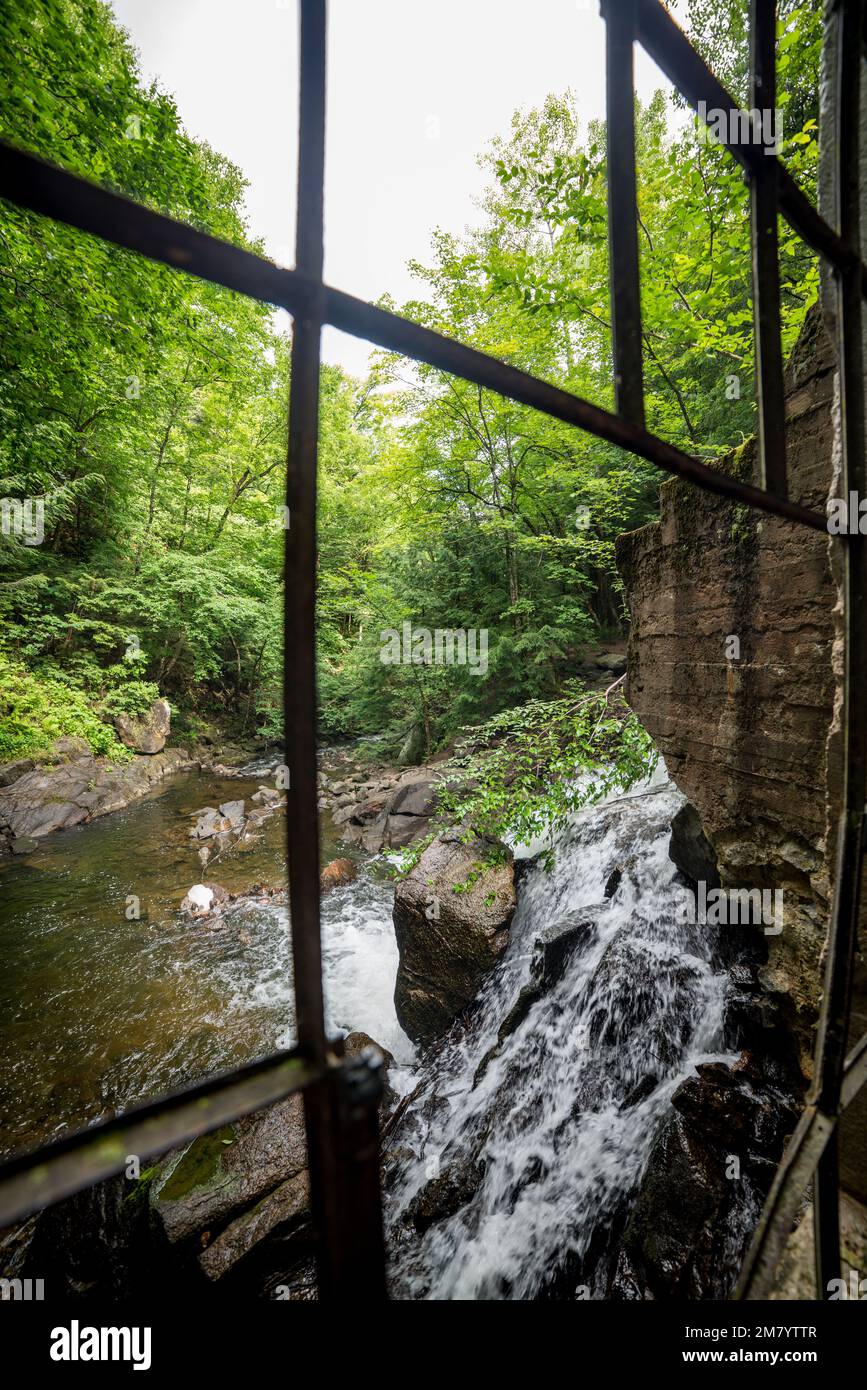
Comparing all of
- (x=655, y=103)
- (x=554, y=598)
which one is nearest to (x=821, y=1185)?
(x=554, y=598)

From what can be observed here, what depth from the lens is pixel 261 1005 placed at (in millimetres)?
6508

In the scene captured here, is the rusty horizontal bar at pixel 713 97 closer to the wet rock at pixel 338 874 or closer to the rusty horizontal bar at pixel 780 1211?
the rusty horizontal bar at pixel 780 1211

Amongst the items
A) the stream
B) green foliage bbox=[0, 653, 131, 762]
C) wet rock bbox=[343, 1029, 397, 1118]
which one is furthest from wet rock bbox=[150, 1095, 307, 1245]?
green foliage bbox=[0, 653, 131, 762]

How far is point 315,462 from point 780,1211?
1.80 m

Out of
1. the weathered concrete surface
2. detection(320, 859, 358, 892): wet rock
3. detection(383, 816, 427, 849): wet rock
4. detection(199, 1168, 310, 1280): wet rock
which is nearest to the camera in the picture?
the weathered concrete surface

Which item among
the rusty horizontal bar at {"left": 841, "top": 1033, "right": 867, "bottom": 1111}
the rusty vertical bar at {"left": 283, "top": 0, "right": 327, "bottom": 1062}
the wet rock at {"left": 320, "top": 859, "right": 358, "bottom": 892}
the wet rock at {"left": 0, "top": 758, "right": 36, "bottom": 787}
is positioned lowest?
the wet rock at {"left": 320, "top": 859, "right": 358, "bottom": 892}

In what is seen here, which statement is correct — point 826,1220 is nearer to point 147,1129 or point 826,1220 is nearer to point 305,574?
point 147,1129

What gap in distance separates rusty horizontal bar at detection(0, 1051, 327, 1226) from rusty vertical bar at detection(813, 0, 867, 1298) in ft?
4.46

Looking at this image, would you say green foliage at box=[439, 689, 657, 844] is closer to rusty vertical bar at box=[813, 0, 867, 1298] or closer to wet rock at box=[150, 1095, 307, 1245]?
wet rock at box=[150, 1095, 307, 1245]

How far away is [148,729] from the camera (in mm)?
15523

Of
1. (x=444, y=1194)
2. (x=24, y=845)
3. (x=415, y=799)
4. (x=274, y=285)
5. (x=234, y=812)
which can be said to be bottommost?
(x=444, y=1194)

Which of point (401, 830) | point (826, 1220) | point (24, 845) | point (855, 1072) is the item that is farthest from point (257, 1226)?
point (24, 845)

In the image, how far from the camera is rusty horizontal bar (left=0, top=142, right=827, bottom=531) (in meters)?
0.64

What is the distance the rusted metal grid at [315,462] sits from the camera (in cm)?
66
